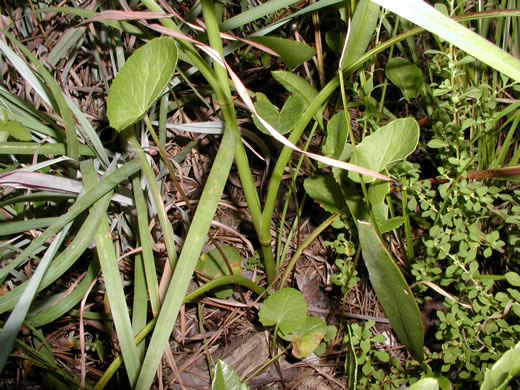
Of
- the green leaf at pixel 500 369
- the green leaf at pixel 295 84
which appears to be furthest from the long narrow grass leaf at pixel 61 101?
the green leaf at pixel 500 369

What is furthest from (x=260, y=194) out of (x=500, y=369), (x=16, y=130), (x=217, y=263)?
(x=500, y=369)

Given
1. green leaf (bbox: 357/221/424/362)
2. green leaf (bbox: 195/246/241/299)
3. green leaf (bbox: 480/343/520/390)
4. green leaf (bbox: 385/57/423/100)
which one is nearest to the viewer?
green leaf (bbox: 480/343/520/390)

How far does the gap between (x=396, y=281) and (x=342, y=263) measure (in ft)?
1.04

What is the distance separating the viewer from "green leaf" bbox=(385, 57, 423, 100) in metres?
0.74

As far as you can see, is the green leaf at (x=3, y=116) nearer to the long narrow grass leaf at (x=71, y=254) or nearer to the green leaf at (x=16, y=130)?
the green leaf at (x=16, y=130)

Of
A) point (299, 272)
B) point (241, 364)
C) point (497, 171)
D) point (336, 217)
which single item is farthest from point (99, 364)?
point (497, 171)

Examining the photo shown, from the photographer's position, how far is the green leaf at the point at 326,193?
30.5 inches

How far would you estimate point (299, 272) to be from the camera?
38.3 inches

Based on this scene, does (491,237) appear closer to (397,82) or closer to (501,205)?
(501,205)

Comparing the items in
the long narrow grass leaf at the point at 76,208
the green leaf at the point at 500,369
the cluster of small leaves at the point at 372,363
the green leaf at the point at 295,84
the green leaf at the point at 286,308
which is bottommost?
the cluster of small leaves at the point at 372,363

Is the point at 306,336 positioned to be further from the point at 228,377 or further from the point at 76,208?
the point at 76,208

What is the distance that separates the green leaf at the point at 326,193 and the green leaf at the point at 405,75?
0.24m

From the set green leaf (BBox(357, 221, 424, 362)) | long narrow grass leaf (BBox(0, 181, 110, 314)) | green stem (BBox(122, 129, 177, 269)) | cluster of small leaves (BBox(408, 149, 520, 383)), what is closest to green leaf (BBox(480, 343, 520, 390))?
green leaf (BBox(357, 221, 424, 362))

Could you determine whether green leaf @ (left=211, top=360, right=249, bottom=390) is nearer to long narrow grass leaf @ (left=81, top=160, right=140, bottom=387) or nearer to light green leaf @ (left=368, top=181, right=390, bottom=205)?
Result: long narrow grass leaf @ (left=81, top=160, right=140, bottom=387)
